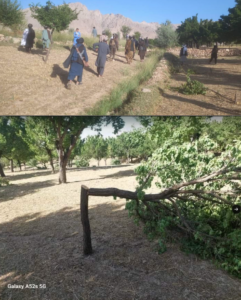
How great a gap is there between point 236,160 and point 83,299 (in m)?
2.45

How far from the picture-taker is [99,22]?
2584 mm

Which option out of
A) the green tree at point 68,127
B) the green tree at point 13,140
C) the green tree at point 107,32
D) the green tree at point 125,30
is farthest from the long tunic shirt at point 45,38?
the green tree at point 13,140

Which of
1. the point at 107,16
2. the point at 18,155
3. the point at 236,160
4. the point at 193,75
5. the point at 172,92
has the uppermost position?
the point at 107,16

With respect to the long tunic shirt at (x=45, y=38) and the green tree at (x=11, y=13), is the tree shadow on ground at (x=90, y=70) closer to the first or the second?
the long tunic shirt at (x=45, y=38)

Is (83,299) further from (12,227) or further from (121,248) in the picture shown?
(12,227)

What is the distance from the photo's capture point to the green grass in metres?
2.84

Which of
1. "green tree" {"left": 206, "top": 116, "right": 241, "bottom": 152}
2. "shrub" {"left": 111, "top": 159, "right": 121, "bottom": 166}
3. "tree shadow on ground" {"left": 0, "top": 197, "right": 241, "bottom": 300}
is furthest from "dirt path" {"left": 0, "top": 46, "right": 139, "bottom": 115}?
"shrub" {"left": 111, "top": 159, "right": 121, "bottom": 166}

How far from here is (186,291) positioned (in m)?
2.70

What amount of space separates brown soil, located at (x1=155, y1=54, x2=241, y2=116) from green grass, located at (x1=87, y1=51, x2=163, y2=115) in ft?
0.59

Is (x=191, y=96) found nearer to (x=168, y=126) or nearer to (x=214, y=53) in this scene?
(x=214, y=53)

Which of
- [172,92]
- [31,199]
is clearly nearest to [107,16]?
[172,92]

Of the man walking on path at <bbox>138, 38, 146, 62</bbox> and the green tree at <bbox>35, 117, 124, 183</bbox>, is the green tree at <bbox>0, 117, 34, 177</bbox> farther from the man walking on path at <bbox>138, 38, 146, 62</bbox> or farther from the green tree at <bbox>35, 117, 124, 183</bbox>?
the man walking on path at <bbox>138, 38, 146, 62</bbox>

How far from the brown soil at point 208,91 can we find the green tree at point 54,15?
1221 millimetres

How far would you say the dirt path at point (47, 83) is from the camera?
263cm
